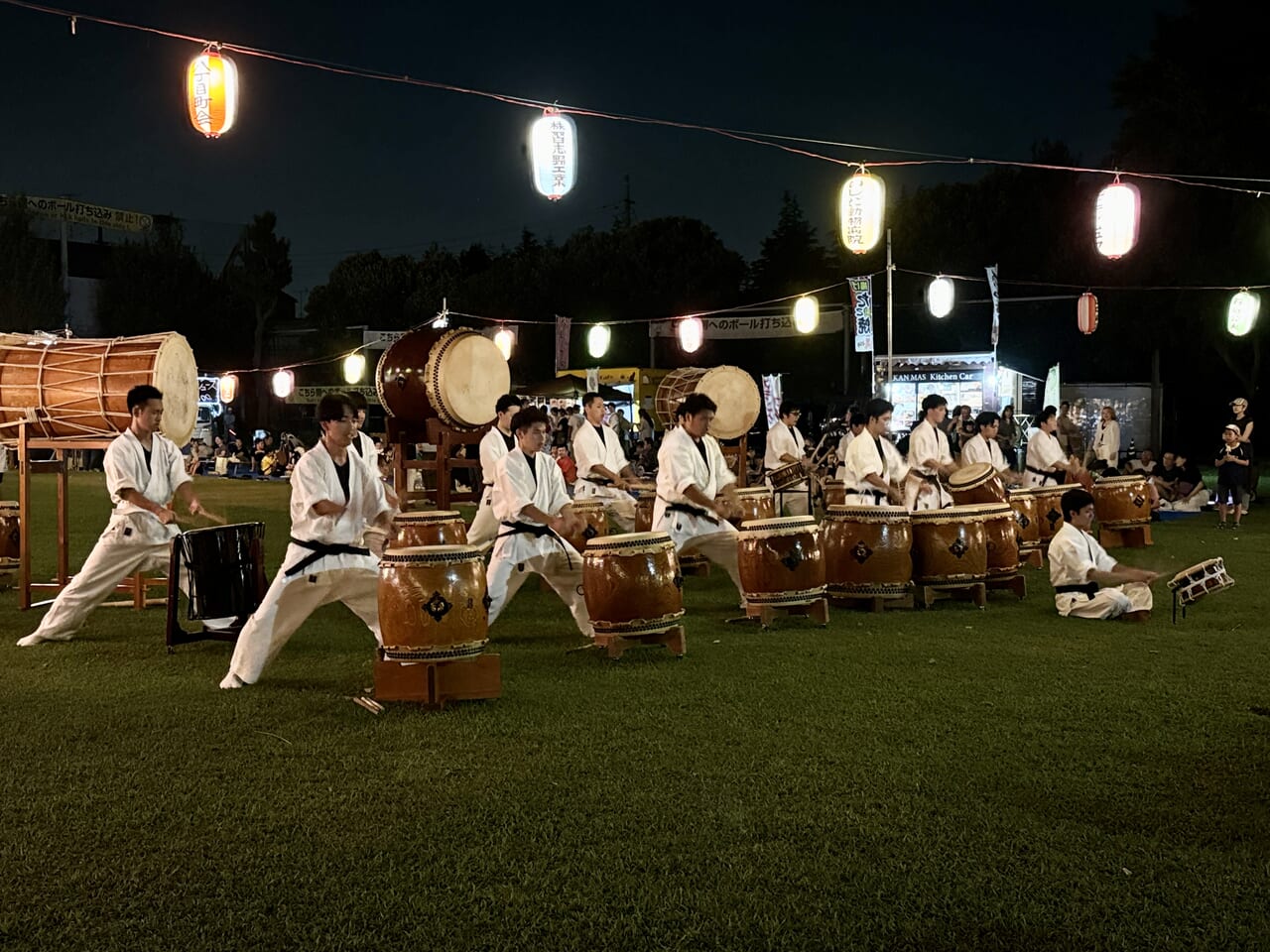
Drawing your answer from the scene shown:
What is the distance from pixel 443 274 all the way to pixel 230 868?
33.9 m

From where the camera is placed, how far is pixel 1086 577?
6.88 m

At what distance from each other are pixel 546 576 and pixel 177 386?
3.06 meters

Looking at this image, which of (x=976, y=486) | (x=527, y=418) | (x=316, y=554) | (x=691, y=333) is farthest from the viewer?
(x=691, y=333)

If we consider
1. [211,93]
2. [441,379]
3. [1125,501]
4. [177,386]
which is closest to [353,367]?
[211,93]

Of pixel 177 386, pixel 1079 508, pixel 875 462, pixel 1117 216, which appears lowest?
pixel 1079 508

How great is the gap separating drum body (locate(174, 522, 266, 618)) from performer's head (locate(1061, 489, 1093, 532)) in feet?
15.9

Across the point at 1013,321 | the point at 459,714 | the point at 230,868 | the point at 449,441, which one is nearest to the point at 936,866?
the point at 230,868

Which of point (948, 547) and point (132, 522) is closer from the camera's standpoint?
point (132, 522)

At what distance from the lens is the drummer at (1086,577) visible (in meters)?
6.78

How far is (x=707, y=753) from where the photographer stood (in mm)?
4203

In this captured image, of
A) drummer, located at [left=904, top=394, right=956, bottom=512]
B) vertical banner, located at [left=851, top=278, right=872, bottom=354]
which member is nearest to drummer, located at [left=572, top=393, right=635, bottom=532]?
drummer, located at [left=904, top=394, right=956, bottom=512]

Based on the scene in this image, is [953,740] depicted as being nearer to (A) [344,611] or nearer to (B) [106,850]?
(B) [106,850]

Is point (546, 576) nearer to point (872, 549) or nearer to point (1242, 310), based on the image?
point (872, 549)

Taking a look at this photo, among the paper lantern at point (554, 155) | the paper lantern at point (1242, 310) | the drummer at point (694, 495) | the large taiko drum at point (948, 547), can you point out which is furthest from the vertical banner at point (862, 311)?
the drummer at point (694, 495)
